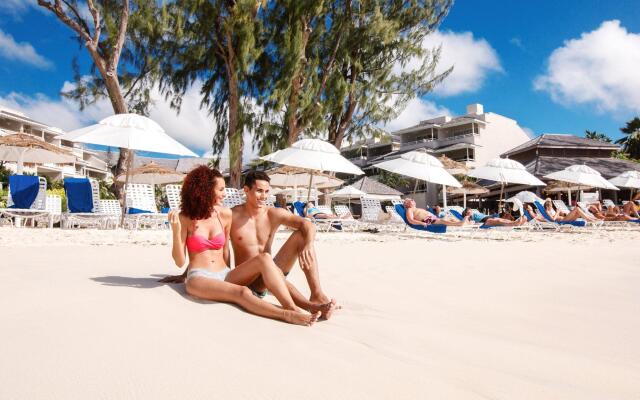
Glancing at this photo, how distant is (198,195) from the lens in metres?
2.88

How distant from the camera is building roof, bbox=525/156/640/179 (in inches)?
1097

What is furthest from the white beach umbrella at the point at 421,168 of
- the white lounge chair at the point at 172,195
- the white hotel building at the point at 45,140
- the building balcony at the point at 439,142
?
the building balcony at the point at 439,142

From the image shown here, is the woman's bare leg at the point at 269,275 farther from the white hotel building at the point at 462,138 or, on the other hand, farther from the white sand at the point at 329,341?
the white hotel building at the point at 462,138

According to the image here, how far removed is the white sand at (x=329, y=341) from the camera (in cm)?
151

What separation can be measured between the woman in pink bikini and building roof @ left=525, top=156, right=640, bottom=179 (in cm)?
2707

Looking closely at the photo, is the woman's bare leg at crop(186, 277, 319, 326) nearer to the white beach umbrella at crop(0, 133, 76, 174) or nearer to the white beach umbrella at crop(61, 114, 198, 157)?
the white beach umbrella at crop(61, 114, 198, 157)

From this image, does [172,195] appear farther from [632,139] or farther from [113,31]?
[632,139]

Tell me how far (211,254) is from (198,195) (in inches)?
14.7

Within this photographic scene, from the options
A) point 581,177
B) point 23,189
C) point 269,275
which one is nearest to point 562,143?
point 581,177

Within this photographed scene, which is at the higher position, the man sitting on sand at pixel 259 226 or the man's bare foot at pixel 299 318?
the man sitting on sand at pixel 259 226

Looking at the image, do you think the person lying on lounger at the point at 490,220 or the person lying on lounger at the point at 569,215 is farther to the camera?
the person lying on lounger at the point at 569,215

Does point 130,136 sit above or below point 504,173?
above

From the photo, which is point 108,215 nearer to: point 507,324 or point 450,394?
point 507,324

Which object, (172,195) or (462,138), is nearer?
(172,195)
